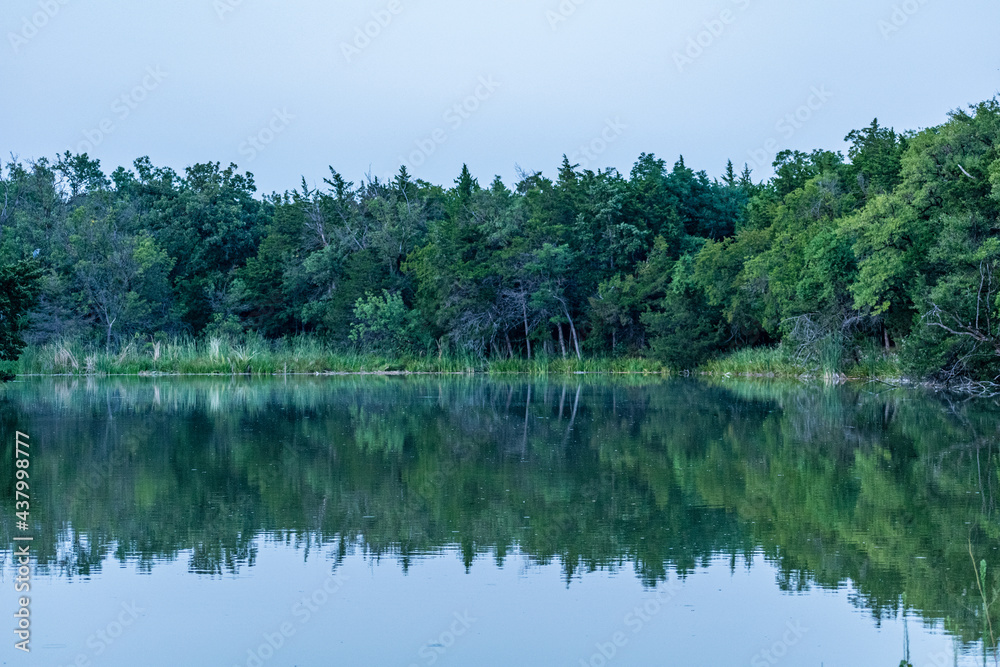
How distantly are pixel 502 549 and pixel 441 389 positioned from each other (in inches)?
948

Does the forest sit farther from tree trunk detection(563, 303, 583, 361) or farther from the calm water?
the calm water

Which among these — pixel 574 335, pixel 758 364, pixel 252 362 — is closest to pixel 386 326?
pixel 252 362

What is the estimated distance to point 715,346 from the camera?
42125mm

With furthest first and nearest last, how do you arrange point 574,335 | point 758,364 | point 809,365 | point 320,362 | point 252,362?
point 574,335 → point 320,362 → point 252,362 → point 758,364 → point 809,365

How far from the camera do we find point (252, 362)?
41.8 meters

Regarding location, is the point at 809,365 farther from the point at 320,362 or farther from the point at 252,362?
the point at 252,362

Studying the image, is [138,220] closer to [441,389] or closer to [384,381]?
[384,381]

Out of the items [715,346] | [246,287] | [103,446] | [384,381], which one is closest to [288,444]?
[103,446]

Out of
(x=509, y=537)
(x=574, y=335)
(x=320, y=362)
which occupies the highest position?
(x=574, y=335)

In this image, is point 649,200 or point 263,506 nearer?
point 263,506

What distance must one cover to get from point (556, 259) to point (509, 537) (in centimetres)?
3586

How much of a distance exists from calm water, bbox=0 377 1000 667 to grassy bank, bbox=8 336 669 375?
75.4 ft

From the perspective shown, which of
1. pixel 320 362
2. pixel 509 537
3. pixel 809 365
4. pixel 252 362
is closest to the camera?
pixel 509 537

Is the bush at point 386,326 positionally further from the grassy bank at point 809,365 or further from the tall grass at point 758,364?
the grassy bank at point 809,365
